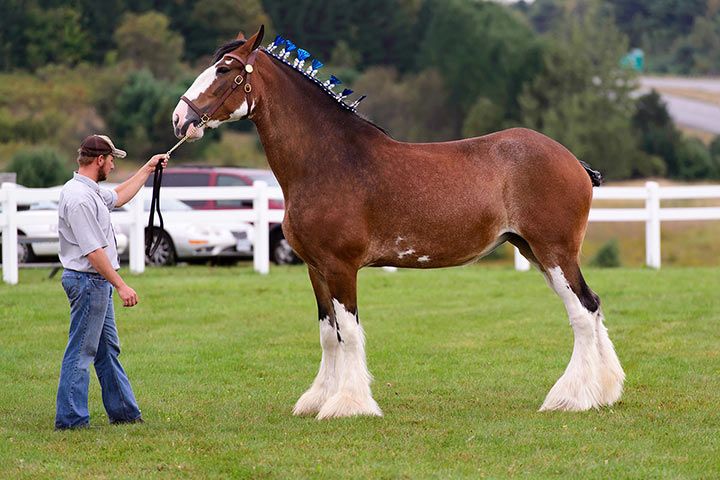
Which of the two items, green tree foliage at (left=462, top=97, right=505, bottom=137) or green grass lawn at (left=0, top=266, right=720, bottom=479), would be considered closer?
green grass lawn at (left=0, top=266, right=720, bottom=479)

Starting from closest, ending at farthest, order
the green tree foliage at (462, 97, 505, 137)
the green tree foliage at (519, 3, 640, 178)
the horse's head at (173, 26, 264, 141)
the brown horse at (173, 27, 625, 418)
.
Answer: the horse's head at (173, 26, 264, 141) < the brown horse at (173, 27, 625, 418) < the green tree foliage at (519, 3, 640, 178) < the green tree foliage at (462, 97, 505, 137)

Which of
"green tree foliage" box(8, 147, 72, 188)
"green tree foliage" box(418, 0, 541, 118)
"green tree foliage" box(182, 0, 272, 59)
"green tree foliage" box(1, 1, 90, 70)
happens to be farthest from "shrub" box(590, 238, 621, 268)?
"green tree foliage" box(418, 0, 541, 118)

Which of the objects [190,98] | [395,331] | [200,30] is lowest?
[395,331]

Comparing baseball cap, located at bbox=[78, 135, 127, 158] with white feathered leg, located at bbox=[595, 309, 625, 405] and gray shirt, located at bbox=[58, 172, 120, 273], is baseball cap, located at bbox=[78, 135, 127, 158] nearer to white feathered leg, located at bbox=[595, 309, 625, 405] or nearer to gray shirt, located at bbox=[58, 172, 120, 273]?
gray shirt, located at bbox=[58, 172, 120, 273]

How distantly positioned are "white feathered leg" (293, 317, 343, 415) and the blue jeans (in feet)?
4.37

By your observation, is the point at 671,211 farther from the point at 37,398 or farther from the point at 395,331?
the point at 37,398

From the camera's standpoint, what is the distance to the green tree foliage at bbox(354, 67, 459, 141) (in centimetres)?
5931

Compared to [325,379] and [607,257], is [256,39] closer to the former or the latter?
[325,379]

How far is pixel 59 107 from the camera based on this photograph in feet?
152

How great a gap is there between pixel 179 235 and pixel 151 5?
3817 cm

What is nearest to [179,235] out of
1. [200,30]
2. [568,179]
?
[568,179]

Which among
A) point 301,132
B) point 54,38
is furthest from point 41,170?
point 301,132

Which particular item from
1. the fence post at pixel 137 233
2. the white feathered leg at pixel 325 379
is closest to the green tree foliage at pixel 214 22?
the fence post at pixel 137 233

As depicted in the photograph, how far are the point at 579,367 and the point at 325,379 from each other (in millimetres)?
1841
